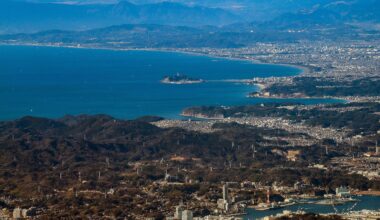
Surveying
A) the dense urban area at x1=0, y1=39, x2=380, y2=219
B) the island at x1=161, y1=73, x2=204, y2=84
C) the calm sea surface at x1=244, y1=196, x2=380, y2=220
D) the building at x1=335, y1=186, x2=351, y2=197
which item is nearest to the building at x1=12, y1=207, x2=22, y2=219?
the dense urban area at x1=0, y1=39, x2=380, y2=219

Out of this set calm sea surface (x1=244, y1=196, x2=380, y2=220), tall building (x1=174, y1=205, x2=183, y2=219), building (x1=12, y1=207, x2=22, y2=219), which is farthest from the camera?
building (x1=12, y1=207, x2=22, y2=219)

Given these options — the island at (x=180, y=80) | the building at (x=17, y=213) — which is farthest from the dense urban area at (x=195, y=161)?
the island at (x=180, y=80)

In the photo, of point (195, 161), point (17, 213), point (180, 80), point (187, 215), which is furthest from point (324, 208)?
point (180, 80)

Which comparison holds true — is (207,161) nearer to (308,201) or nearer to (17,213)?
(308,201)

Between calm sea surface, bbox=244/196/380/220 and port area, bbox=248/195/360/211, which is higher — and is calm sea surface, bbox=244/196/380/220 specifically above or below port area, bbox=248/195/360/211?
above

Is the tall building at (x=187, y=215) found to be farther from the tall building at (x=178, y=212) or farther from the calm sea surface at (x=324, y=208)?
the calm sea surface at (x=324, y=208)

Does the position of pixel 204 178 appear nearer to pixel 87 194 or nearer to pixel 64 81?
pixel 87 194

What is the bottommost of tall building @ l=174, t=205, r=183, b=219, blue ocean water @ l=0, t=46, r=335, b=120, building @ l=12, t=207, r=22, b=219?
blue ocean water @ l=0, t=46, r=335, b=120

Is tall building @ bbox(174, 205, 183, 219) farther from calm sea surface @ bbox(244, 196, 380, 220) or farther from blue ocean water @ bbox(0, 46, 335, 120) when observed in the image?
blue ocean water @ bbox(0, 46, 335, 120)

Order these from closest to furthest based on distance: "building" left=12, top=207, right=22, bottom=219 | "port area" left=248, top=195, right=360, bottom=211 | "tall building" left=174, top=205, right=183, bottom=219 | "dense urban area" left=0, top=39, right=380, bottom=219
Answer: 1. "tall building" left=174, top=205, right=183, bottom=219
2. "building" left=12, top=207, right=22, bottom=219
3. "port area" left=248, top=195, right=360, bottom=211
4. "dense urban area" left=0, top=39, right=380, bottom=219
